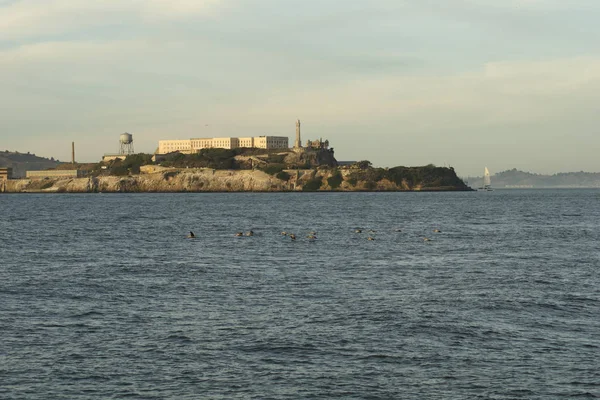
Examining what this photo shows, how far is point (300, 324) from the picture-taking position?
33.8 m

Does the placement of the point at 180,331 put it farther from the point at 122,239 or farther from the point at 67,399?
the point at 122,239

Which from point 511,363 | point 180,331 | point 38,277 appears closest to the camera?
point 511,363

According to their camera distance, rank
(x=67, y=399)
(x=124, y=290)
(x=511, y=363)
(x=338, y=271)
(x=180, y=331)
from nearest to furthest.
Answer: (x=67, y=399)
(x=511, y=363)
(x=180, y=331)
(x=124, y=290)
(x=338, y=271)

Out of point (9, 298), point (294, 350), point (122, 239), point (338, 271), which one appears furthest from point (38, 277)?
point (122, 239)

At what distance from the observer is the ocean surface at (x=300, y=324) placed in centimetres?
2534

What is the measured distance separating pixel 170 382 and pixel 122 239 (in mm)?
59199

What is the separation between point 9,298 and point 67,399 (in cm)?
1875

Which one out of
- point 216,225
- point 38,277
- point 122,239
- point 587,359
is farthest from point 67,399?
point 216,225

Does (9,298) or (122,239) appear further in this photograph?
(122,239)

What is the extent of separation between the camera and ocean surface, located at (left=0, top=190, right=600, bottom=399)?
25.3 metres

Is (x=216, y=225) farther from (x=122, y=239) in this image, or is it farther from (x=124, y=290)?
(x=124, y=290)

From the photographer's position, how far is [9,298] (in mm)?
40656

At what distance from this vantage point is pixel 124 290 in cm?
4378

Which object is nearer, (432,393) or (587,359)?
(432,393)
